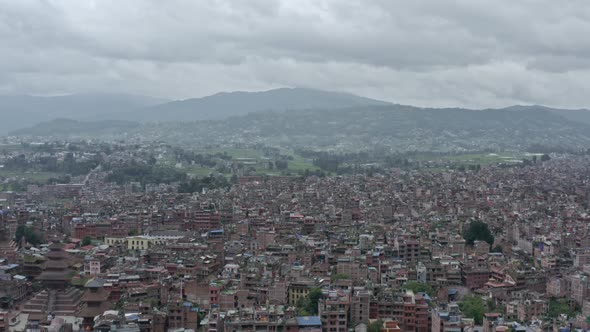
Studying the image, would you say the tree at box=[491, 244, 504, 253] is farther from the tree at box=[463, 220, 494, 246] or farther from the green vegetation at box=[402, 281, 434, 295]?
the green vegetation at box=[402, 281, 434, 295]

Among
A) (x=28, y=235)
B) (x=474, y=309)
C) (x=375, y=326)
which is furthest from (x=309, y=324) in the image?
(x=28, y=235)

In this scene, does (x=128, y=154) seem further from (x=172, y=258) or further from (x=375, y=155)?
(x=172, y=258)

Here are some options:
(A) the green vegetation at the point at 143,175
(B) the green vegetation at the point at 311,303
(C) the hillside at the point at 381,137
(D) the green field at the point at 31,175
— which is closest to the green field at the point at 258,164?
(A) the green vegetation at the point at 143,175

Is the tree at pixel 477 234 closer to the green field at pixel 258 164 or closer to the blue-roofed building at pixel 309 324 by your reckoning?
the blue-roofed building at pixel 309 324

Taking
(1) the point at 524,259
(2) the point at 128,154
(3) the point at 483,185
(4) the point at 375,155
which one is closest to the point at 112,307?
(1) the point at 524,259

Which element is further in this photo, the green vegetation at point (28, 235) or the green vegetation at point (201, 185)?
the green vegetation at point (201, 185)

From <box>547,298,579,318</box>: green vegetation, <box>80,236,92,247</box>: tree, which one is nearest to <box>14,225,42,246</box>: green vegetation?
<box>80,236,92,247</box>: tree

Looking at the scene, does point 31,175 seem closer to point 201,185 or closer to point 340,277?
point 201,185
